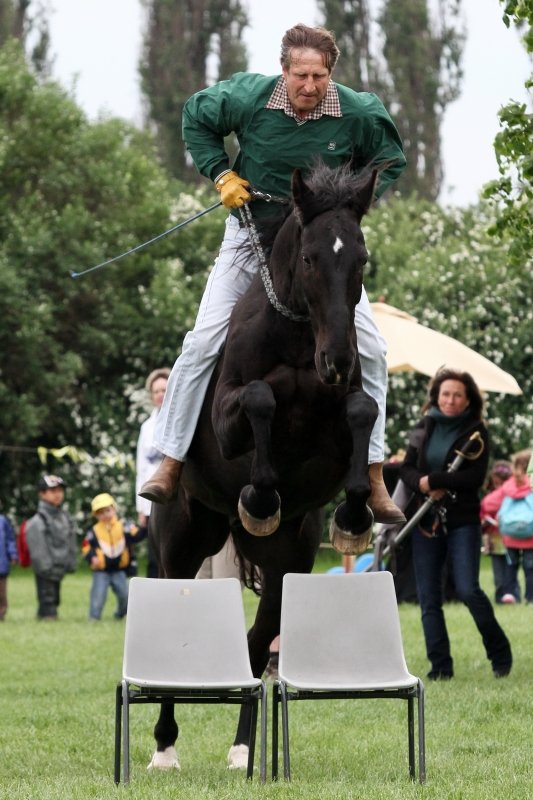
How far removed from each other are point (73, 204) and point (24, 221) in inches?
67.7

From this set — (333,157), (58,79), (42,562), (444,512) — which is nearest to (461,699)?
(444,512)

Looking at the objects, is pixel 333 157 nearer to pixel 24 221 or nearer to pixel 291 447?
pixel 291 447

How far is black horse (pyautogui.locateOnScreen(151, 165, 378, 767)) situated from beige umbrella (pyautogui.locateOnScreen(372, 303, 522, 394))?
22.8ft

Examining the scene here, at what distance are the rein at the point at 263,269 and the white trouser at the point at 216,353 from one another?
13 cm

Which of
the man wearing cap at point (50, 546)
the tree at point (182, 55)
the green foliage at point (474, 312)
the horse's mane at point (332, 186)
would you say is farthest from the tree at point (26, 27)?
the horse's mane at point (332, 186)

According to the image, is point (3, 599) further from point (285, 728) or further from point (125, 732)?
point (285, 728)

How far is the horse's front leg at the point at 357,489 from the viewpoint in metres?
6.30

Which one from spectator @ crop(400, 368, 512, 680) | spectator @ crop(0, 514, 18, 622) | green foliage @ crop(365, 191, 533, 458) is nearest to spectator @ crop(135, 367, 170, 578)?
spectator @ crop(400, 368, 512, 680)

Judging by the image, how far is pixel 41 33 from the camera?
44094 mm

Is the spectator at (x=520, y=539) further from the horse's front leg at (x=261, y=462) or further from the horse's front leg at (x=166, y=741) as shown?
the horse's front leg at (x=261, y=462)

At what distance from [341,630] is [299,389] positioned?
129 centimetres

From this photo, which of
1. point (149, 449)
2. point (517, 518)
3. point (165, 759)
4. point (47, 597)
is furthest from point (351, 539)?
point (47, 597)

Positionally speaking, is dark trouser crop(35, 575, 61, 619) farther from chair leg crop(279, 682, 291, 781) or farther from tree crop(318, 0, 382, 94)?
tree crop(318, 0, 382, 94)

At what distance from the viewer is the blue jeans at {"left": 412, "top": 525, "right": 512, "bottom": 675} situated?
10508 mm
